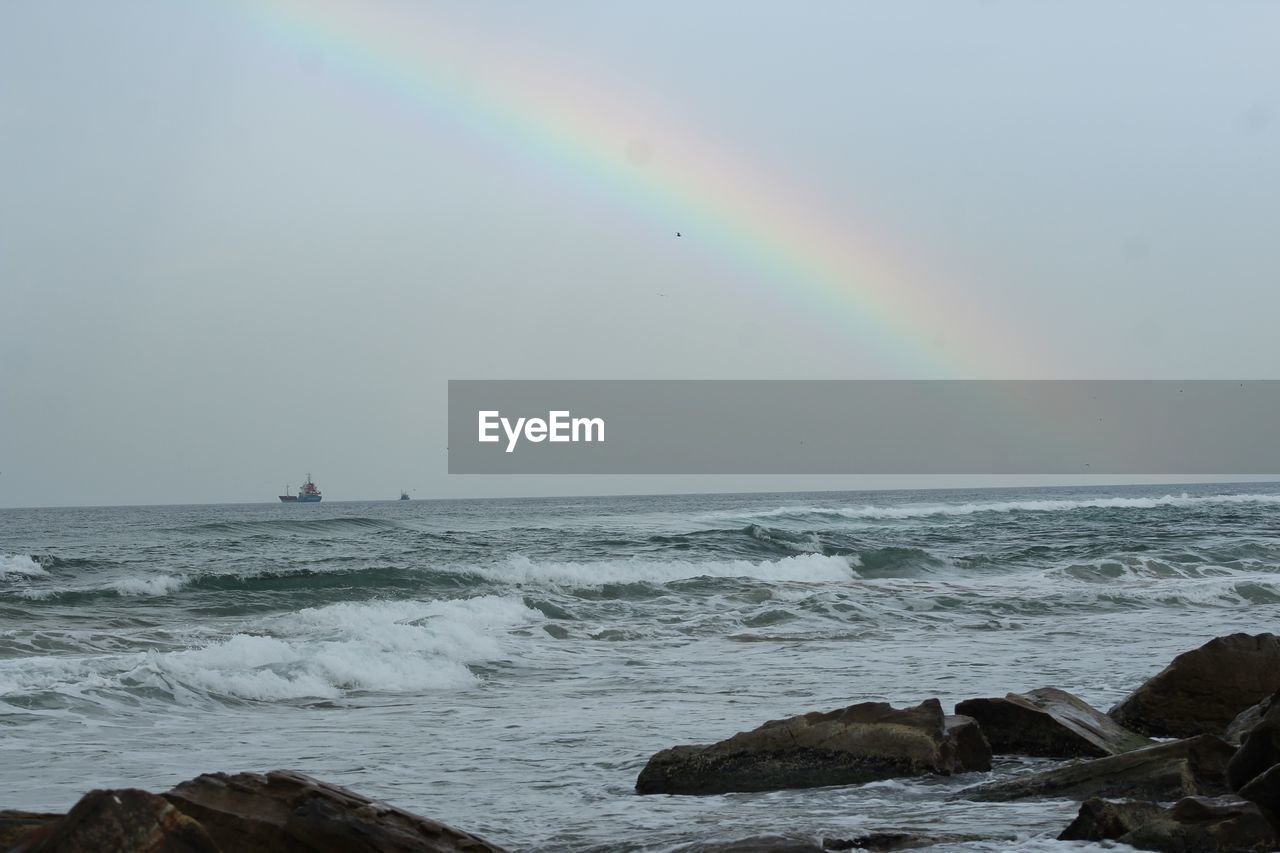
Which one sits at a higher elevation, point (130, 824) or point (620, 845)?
point (130, 824)

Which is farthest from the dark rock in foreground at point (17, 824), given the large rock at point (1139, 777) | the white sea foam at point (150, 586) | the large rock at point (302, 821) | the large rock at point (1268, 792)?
the white sea foam at point (150, 586)

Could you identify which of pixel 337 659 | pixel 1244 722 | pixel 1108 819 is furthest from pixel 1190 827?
pixel 337 659

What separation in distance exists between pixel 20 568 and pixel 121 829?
2568cm

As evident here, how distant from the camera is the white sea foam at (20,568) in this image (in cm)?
2542

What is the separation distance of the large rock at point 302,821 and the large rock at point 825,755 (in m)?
2.31

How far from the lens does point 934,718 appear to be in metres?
6.70

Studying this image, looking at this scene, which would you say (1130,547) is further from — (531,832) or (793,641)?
(531,832)

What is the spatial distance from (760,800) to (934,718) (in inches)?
47.2

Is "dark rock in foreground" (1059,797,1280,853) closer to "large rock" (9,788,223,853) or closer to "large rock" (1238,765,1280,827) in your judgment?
"large rock" (1238,765,1280,827)

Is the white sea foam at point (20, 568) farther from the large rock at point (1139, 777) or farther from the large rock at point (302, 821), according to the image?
the large rock at point (1139, 777)

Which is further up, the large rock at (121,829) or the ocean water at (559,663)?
the large rock at (121,829)

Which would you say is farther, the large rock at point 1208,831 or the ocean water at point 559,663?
the ocean water at point 559,663

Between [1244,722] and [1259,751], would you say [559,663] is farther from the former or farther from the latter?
[1259,751]

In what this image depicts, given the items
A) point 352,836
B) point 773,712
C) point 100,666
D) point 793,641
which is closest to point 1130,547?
point 793,641
